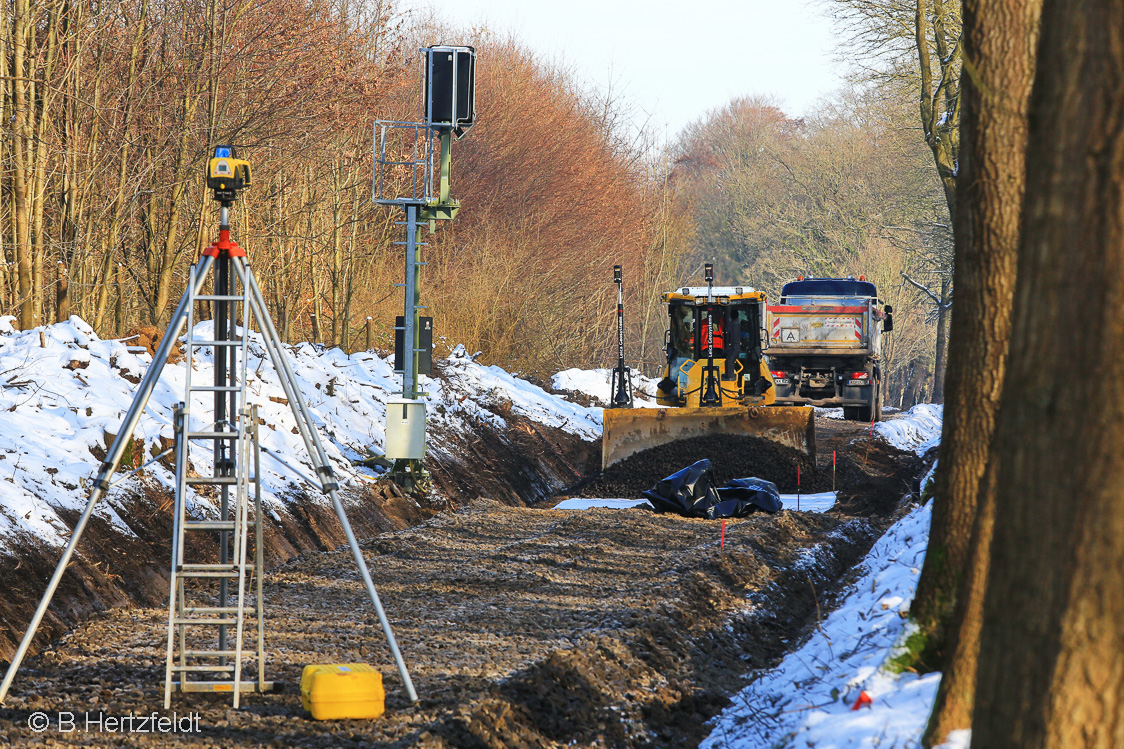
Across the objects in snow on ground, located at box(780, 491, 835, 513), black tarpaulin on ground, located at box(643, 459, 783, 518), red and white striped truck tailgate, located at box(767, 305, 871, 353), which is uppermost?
red and white striped truck tailgate, located at box(767, 305, 871, 353)

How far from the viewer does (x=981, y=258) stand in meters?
5.81

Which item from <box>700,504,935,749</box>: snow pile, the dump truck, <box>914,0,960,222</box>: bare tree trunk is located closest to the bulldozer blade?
<box>914,0,960,222</box>: bare tree trunk

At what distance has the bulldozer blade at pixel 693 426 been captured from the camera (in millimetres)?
17156

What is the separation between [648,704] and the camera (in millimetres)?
6457

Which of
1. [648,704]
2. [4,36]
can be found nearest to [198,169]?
[4,36]

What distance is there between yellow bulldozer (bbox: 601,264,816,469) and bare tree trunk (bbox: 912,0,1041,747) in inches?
445

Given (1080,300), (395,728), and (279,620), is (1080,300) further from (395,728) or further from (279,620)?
(279,620)

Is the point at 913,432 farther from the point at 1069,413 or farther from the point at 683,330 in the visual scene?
the point at 1069,413

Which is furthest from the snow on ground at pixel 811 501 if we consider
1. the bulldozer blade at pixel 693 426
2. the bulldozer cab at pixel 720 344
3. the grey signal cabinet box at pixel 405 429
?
the grey signal cabinet box at pixel 405 429

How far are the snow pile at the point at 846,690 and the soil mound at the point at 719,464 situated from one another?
26.5ft

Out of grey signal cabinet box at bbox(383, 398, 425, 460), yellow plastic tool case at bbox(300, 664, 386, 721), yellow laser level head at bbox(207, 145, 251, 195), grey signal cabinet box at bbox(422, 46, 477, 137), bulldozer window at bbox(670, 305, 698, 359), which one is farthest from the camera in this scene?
bulldozer window at bbox(670, 305, 698, 359)

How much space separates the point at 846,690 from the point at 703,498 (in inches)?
341

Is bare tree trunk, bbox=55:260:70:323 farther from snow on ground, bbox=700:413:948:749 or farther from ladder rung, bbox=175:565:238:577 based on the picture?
snow on ground, bbox=700:413:948:749

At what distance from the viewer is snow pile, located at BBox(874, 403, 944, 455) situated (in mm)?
22906
